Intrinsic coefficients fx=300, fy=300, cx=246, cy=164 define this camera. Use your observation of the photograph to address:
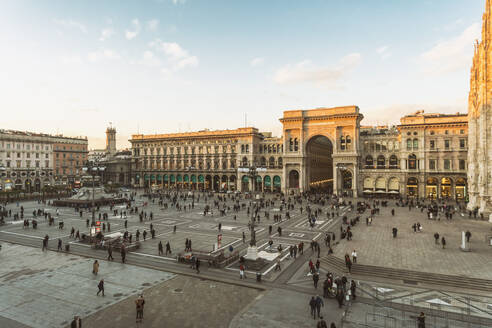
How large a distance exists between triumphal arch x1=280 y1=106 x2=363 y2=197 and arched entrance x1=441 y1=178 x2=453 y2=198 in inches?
668

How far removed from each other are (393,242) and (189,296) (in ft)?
65.2

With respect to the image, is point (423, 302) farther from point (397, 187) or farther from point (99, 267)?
point (397, 187)

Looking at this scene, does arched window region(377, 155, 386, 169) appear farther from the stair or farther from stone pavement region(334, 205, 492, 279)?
the stair

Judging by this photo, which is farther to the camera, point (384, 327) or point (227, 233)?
point (227, 233)

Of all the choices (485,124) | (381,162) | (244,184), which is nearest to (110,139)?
(244,184)

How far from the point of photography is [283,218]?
42.2 m

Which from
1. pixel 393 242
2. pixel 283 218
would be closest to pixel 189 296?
pixel 393 242

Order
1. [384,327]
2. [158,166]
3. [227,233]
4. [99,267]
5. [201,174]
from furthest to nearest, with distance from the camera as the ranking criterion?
[158,166] < [201,174] < [227,233] < [99,267] < [384,327]

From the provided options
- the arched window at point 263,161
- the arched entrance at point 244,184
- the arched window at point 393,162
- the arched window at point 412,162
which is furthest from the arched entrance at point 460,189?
the arched entrance at point 244,184

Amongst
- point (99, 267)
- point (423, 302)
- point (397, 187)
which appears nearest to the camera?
point (423, 302)

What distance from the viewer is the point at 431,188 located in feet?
210

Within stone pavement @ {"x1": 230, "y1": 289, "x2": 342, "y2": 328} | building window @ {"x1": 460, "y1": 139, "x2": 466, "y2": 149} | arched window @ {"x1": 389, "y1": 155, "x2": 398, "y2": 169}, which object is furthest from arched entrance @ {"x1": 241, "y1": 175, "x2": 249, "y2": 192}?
stone pavement @ {"x1": 230, "y1": 289, "x2": 342, "y2": 328}

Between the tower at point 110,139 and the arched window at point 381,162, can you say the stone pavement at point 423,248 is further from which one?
the tower at point 110,139

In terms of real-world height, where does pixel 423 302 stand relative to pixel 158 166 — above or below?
below
